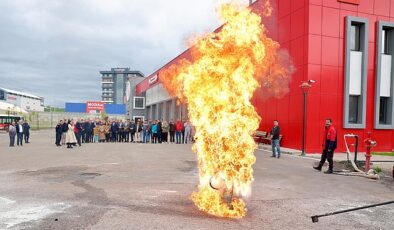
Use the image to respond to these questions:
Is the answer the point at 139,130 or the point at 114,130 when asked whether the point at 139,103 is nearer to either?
the point at 139,130

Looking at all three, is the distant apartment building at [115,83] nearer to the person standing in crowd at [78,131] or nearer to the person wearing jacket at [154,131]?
the person wearing jacket at [154,131]

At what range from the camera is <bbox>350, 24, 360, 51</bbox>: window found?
Result: 21.2m

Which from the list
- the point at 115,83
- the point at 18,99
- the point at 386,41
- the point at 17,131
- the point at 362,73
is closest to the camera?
the point at 362,73

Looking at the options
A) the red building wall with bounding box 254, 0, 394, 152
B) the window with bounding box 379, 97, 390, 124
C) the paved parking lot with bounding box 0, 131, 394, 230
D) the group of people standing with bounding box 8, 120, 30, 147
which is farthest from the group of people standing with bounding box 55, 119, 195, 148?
the paved parking lot with bounding box 0, 131, 394, 230

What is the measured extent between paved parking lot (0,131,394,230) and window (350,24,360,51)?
37.5ft

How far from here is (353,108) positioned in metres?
21.2

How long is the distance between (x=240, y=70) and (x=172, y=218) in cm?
291

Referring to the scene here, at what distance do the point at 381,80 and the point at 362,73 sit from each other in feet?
5.40

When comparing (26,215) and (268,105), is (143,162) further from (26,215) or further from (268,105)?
(268,105)

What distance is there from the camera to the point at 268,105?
24.0 metres

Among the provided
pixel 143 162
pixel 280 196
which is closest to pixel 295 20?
pixel 143 162

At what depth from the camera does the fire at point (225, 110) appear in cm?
668

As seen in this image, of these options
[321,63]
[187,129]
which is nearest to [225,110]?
[321,63]

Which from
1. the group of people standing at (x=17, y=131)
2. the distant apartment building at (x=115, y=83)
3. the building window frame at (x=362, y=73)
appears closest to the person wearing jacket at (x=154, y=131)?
the group of people standing at (x=17, y=131)
